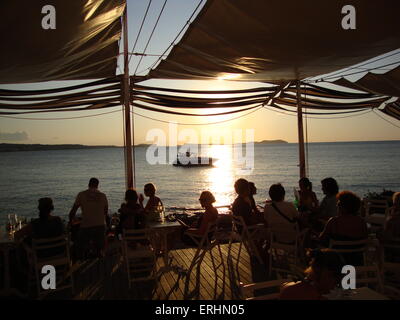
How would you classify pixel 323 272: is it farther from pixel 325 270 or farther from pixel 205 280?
pixel 205 280

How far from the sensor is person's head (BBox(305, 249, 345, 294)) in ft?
6.92

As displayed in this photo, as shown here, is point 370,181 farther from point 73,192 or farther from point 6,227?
point 6,227

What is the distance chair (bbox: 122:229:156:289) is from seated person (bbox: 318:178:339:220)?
96.5 inches

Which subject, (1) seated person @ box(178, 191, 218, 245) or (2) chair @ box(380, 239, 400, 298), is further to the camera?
(1) seated person @ box(178, 191, 218, 245)

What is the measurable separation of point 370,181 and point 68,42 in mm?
42151

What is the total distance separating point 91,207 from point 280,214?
8.41 ft

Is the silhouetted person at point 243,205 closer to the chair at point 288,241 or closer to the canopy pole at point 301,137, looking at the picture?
the chair at point 288,241

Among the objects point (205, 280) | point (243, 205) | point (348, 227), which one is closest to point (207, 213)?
point (243, 205)

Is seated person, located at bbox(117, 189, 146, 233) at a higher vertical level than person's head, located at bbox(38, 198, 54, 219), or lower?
lower

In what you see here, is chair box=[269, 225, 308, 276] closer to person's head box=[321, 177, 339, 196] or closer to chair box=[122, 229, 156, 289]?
person's head box=[321, 177, 339, 196]

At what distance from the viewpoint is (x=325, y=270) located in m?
2.12

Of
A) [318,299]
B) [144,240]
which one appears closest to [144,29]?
[144,240]

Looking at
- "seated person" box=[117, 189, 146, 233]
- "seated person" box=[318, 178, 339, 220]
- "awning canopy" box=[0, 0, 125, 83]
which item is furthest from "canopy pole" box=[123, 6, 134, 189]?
"seated person" box=[318, 178, 339, 220]

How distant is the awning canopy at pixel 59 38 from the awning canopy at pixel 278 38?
0.89m
